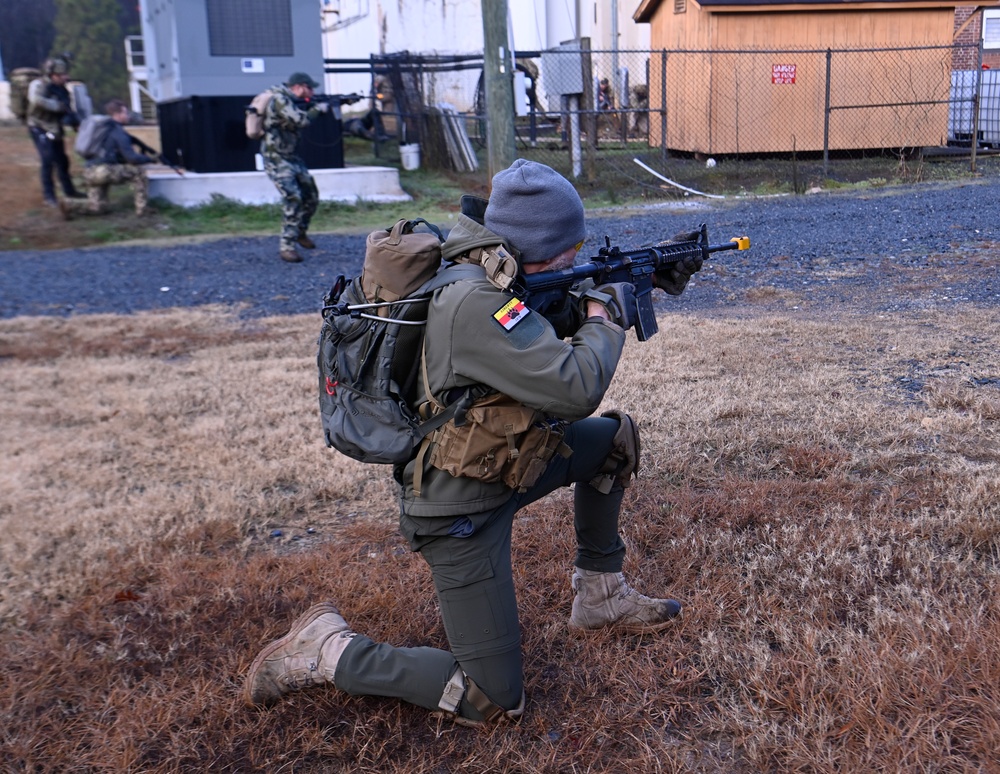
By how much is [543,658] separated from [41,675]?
148 cm

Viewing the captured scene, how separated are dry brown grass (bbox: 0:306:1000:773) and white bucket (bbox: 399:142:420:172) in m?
12.0

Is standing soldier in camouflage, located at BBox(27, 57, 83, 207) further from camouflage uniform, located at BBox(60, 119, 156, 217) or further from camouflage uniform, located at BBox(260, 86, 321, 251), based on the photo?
camouflage uniform, located at BBox(260, 86, 321, 251)

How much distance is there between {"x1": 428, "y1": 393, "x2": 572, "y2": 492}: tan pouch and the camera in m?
2.47

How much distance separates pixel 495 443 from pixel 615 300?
540 mm

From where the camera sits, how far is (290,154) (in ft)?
33.8

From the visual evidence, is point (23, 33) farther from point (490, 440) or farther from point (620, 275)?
point (490, 440)

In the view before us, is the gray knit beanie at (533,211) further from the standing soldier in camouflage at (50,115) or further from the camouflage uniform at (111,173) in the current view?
the standing soldier in camouflage at (50,115)

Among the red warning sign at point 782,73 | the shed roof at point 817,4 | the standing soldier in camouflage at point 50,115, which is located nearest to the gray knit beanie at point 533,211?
the standing soldier in camouflage at point 50,115

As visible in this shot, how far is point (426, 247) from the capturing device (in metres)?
2.46

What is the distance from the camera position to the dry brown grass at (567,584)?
2.55 m

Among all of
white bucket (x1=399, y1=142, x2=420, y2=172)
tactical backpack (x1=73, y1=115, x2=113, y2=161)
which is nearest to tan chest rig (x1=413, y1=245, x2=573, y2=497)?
tactical backpack (x1=73, y1=115, x2=113, y2=161)

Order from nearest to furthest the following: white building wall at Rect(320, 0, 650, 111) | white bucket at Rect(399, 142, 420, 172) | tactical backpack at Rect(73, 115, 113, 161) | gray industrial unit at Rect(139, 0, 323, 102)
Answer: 1. tactical backpack at Rect(73, 115, 113, 161)
2. gray industrial unit at Rect(139, 0, 323, 102)
3. white bucket at Rect(399, 142, 420, 172)
4. white building wall at Rect(320, 0, 650, 111)

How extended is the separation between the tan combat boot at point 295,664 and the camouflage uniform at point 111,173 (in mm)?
11372

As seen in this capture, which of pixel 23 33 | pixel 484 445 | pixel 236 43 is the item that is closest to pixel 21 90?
pixel 236 43
